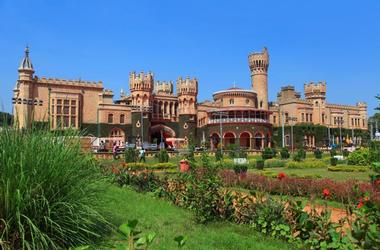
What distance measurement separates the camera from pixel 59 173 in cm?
595

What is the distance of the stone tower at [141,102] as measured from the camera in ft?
181

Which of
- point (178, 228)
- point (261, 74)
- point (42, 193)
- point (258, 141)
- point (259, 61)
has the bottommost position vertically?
point (178, 228)

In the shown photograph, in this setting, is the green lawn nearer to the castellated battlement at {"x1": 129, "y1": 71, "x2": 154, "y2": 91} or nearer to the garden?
the garden

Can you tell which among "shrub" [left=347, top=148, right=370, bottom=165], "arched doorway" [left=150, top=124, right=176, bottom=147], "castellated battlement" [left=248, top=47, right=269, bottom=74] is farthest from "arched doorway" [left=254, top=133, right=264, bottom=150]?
"shrub" [left=347, top=148, right=370, bottom=165]

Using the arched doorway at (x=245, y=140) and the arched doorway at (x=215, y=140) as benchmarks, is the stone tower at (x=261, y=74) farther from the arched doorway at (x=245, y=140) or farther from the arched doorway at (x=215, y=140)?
the arched doorway at (x=215, y=140)

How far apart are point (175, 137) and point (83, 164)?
176ft

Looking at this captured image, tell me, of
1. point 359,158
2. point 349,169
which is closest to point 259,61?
point 359,158

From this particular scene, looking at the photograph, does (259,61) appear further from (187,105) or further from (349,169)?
(349,169)

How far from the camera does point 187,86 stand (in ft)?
197

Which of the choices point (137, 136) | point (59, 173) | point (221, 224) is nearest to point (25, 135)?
point (59, 173)

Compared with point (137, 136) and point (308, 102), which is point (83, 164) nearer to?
point (137, 136)

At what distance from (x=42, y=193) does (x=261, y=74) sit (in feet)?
209

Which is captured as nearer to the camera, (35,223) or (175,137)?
(35,223)

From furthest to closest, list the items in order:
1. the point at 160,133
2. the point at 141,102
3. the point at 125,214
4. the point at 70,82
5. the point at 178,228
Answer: the point at 160,133, the point at 141,102, the point at 70,82, the point at 125,214, the point at 178,228
